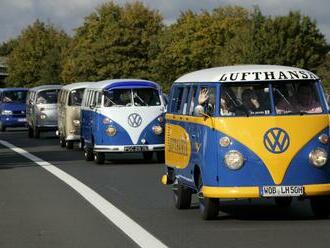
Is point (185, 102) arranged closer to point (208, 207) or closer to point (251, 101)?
point (251, 101)

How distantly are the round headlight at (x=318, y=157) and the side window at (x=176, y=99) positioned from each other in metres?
2.71

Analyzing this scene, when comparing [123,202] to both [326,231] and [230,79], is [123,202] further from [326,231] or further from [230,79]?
[326,231]

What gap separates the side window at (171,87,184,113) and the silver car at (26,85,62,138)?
82.6 feet

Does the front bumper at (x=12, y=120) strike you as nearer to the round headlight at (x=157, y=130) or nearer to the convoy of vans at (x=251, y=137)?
the round headlight at (x=157, y=130)

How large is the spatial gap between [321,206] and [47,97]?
2825cm

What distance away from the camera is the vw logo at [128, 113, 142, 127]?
2383cm

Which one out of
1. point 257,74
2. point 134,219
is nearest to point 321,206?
point 257,74

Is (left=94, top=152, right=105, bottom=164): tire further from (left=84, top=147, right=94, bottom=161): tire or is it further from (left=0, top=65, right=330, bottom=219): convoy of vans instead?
(left=0, top=65, right=330, bottom=219): convoy of vans

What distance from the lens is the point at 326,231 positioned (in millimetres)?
11203

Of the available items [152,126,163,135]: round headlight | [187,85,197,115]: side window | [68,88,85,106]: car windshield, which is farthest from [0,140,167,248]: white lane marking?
[68,88,85,106]: car windshield

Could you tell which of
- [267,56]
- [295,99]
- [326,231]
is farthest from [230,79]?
[267,56]

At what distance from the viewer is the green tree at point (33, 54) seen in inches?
4717

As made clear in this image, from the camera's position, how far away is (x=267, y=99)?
12266 mm

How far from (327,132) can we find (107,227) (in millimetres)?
2990
